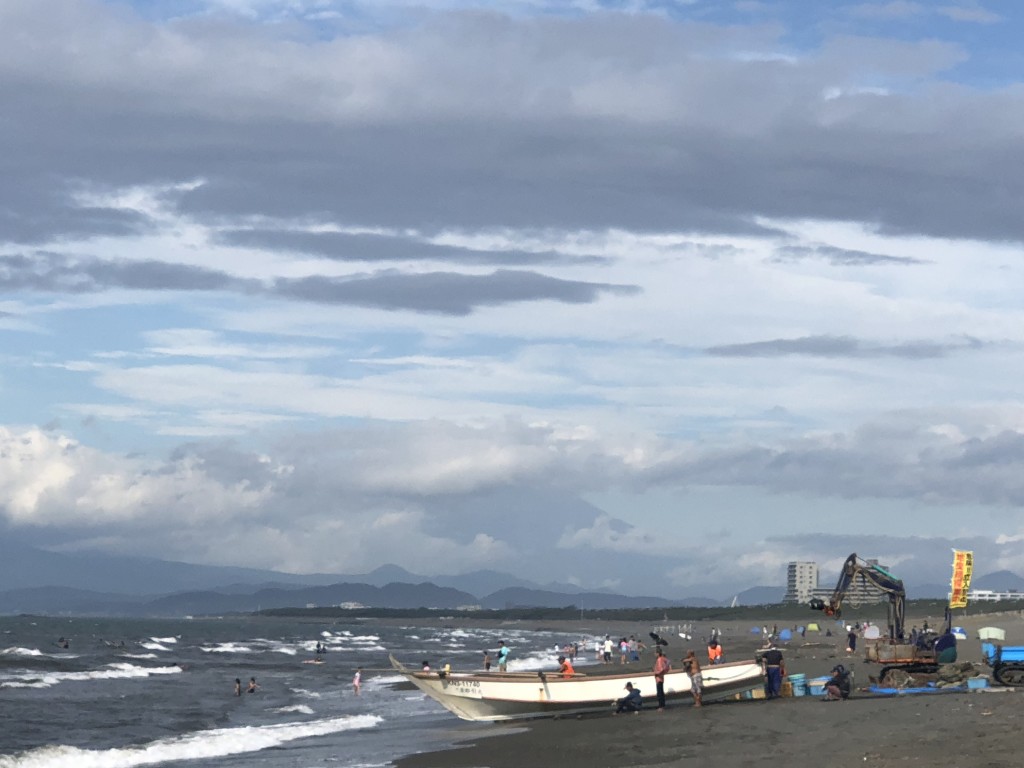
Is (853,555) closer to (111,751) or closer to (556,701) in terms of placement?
(556,701)

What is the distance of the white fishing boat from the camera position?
37031 mm

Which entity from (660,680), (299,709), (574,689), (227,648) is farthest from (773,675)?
(227,648)

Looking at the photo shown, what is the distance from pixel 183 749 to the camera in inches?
1454

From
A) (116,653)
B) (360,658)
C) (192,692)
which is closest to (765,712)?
(192,692)

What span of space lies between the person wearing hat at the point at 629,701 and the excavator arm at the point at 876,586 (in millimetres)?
7235

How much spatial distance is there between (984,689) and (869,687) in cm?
357

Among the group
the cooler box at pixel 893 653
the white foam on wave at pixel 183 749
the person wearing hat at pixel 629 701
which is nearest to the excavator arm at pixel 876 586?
the cooler box at pixel 893 653

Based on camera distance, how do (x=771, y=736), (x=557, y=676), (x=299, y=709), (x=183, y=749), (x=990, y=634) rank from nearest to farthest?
(x=771, y=736)
(x=183, y=749)
(x=557, y=676)
(x=299, y=709)
(x=990, y=634)

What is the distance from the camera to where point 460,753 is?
104 feet

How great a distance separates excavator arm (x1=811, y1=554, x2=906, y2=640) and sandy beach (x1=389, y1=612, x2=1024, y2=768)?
2694 millimetres

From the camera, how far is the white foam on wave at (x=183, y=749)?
3491 cm

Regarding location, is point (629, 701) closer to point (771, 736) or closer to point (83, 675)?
point (771, 736)

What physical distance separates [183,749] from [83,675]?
4130 cm

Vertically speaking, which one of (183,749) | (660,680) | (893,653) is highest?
(893,653)
